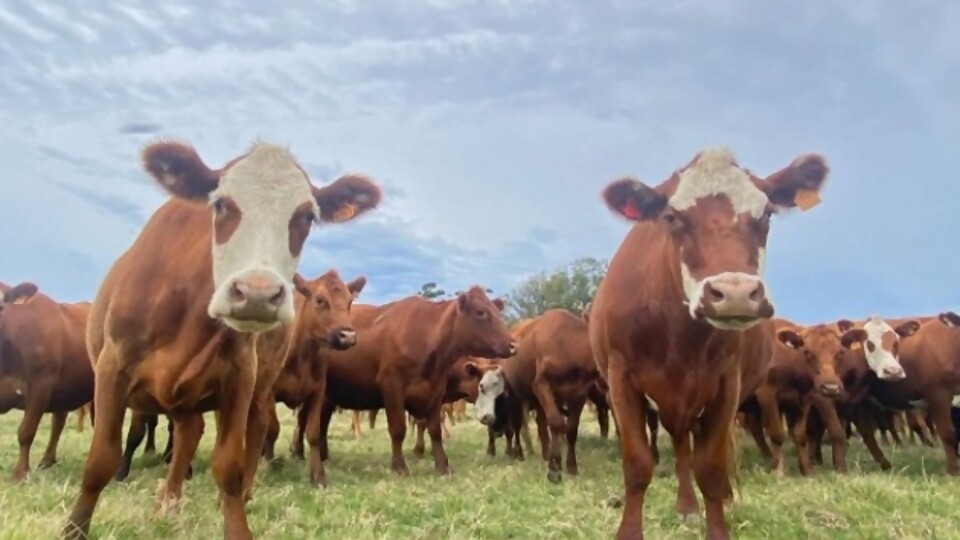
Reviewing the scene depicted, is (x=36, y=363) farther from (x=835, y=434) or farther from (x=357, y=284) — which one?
(x=835, y=434)

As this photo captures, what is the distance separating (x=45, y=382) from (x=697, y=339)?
7.57m

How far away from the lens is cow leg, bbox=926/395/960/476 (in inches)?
465

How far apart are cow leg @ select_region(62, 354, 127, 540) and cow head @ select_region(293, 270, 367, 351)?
5.18 metres

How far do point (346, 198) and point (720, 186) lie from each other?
2387 mm

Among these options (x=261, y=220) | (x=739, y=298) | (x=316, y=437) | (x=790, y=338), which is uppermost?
(x=790, y=338)

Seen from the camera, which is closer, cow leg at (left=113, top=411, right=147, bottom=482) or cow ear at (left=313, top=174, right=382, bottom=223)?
cow ear at (left=313, top=174, right=382, bottom=223)

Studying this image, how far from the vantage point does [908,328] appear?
560 inches

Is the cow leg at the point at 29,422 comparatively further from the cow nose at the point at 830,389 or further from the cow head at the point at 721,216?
the cow nose at the point at 830,389

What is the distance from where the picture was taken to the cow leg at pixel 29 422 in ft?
31.7

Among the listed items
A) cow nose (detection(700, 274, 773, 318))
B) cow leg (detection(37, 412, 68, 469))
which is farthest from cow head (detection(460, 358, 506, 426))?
cow nose (detection(700, 274, 773, 318))

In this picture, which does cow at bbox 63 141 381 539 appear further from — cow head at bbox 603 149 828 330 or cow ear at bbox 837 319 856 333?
cow ear at bbox 837 319 856 333

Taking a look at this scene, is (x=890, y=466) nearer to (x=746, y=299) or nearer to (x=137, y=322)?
(x=746, y=299)

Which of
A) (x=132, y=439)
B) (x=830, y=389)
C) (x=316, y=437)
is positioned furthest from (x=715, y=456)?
(x=830, y=389)

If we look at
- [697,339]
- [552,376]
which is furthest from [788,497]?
[552,376]
